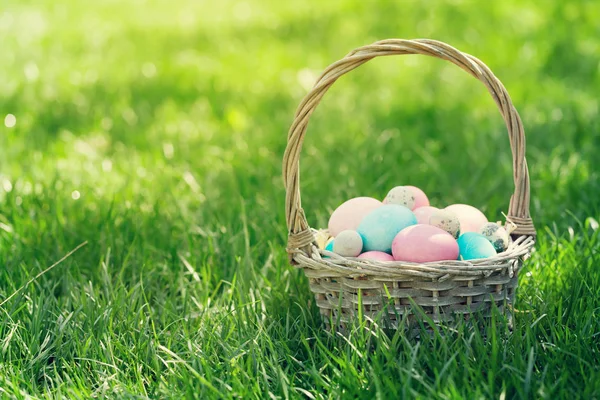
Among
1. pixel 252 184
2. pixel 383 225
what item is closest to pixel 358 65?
pixel 383 225

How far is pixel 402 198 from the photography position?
222 cm

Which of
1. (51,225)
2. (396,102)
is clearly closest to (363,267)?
(51,225)

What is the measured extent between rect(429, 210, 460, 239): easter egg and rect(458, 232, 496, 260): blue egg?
4 centimetres

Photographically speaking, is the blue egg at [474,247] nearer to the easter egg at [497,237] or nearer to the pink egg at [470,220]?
the easter egg at [497,237]

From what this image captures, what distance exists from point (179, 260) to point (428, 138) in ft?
5.63

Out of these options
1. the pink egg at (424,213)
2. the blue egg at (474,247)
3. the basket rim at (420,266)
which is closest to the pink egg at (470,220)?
the pink egg at (424,213)

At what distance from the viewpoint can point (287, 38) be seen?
589 cm

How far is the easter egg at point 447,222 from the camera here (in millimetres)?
2049

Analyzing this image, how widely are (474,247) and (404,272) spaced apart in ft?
0.86

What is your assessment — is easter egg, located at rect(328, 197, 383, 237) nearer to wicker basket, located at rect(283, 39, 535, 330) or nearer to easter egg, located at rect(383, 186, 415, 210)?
easter egg, located at rect(383, 186, 415, 210)

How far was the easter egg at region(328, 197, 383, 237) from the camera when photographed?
2.15 metres

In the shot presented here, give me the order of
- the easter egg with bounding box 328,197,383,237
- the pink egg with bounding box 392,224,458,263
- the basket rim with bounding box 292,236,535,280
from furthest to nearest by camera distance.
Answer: the easter egg with bounding box 328,197,383,237 < the pink egg with bounding box 392,224,458,263 < the basket rim with bounding box 292,236,535,280

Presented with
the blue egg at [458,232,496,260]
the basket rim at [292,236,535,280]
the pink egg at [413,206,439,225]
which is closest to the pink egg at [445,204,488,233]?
the pink egg at [413,206,439,225]

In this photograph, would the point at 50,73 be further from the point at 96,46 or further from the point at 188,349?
the point at 188,349
